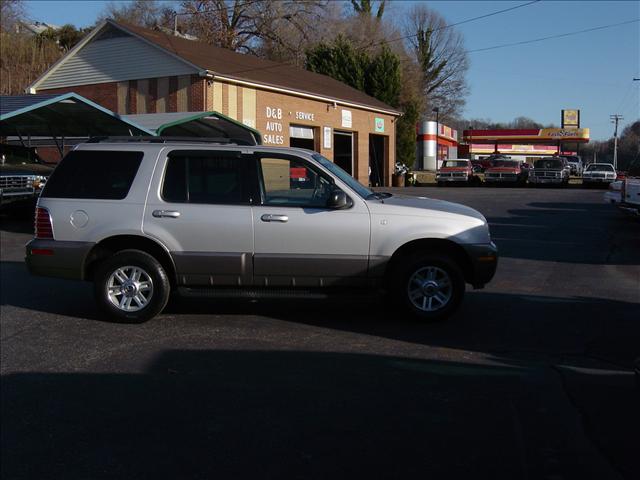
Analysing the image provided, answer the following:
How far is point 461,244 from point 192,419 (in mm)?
3697

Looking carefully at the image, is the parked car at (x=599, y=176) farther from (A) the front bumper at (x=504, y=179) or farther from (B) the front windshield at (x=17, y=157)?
(B) the front windshield at (x=17, y=157)

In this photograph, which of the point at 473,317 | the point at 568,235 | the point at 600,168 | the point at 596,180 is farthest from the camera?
the point at 600,168

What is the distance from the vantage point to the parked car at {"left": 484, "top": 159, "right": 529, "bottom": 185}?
1516 inches

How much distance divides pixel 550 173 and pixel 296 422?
114 feet

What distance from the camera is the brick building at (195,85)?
82.1 ft

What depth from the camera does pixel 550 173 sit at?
1433 inches

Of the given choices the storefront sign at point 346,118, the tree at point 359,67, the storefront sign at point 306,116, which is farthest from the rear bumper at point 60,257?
the tree at point 359,67

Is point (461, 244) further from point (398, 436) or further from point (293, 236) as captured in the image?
point (398, 436)

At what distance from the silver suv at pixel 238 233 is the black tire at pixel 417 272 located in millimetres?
12

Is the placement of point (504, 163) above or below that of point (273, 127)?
below

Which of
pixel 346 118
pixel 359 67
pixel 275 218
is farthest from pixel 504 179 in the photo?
pixel 275 218

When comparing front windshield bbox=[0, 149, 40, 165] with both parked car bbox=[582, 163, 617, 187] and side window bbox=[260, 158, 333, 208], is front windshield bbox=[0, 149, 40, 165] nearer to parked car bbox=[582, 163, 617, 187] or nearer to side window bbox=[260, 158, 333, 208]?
side window bbox=[260, 158, 333, 208]

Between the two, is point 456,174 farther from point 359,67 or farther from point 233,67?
point 233,67

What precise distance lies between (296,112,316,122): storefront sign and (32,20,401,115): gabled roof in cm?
88
